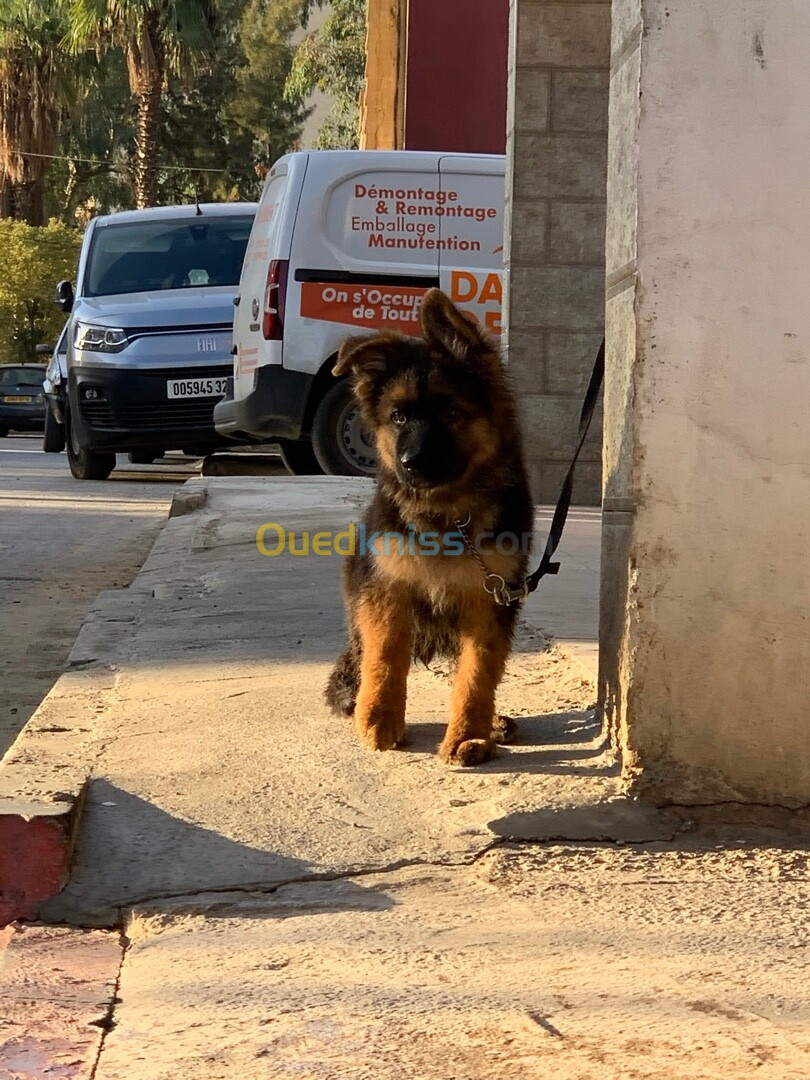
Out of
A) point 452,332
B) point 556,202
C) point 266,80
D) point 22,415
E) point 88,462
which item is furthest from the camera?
point 266,80

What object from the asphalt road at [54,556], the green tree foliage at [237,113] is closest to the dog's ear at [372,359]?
the asphalt road at [54,556]

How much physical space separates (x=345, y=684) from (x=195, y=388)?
10768 millimetres

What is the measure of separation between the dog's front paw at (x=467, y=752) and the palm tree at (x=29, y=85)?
3619 centimetres

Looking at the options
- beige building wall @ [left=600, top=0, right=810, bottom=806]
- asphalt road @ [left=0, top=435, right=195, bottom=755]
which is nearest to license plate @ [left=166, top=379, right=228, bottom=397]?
asphalt road @ [left=0, top=435, right=195, bottom=755]

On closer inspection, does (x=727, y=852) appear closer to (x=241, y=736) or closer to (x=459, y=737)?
(x=459, y=737)

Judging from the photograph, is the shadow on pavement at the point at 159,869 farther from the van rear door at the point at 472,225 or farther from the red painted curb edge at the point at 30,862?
the van rear door at the point at 472,225

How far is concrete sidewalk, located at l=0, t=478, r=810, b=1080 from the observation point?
2.51 m

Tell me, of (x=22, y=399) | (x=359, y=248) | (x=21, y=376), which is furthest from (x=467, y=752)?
(x=21, y=376)

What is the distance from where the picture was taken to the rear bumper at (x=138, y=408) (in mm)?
14766

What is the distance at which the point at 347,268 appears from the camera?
1226cm

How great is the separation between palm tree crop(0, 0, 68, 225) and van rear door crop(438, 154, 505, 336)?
27.6 meters

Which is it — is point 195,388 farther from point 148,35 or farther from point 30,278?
point 30,278

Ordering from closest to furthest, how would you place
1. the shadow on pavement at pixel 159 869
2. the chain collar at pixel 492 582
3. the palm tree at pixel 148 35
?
the shadow on pavement at pixel 159 869 → the chain collar at pixel 492 582 → the palm tree at pixel 148 35

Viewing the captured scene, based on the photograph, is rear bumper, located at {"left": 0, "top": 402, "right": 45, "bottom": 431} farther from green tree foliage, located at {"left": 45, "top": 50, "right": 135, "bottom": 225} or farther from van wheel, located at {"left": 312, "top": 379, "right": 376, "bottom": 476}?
van wheel, located at {"left": 312, "top": 379, "right": 376, "bottom": 476}
